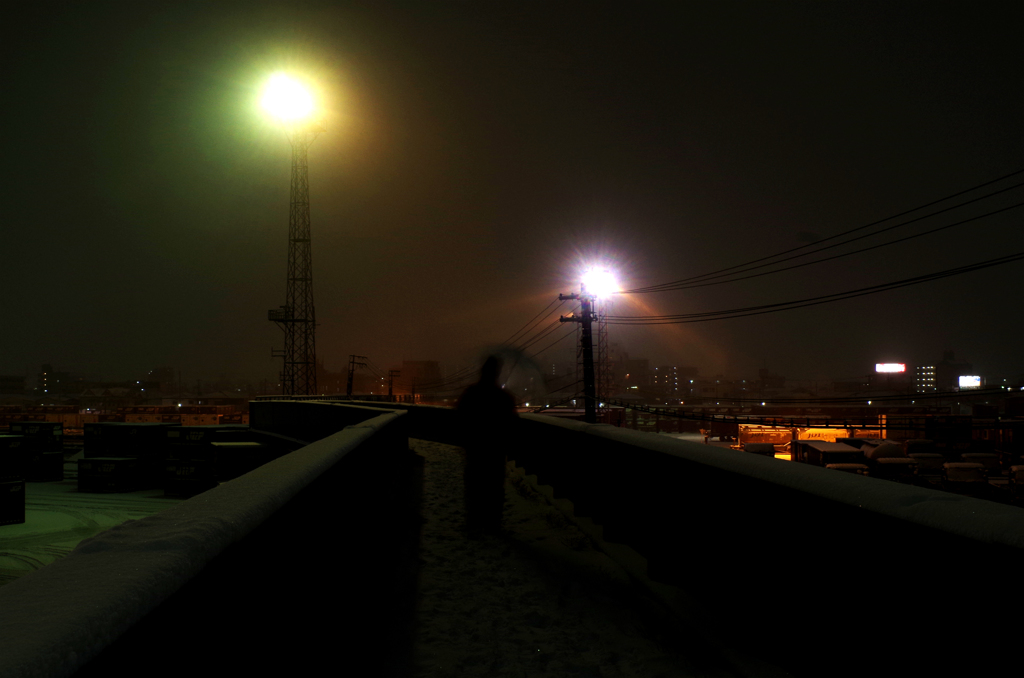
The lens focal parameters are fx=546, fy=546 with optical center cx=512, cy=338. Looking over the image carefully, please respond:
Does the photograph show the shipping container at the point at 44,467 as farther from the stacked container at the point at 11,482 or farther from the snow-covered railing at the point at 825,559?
the snow-covered railing at the point at 825,559

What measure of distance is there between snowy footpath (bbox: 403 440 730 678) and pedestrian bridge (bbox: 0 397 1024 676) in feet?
0.55

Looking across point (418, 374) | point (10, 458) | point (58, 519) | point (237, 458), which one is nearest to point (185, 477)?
point (58, 519)

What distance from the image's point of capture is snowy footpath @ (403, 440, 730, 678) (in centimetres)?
339

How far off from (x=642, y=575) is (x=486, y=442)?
2534 mm

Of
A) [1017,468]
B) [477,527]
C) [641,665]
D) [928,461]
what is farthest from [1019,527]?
[928,461]

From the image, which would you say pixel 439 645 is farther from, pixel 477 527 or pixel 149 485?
pixel 149 485

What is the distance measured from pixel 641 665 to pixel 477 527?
3525mm

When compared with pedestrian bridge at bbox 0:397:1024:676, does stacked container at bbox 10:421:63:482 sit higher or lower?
lower

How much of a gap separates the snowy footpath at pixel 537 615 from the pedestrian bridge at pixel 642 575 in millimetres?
169

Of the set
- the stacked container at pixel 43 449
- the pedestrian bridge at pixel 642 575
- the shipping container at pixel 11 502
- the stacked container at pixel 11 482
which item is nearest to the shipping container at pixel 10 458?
the stacked container at pixel 11 482

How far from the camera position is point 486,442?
672 centimetres

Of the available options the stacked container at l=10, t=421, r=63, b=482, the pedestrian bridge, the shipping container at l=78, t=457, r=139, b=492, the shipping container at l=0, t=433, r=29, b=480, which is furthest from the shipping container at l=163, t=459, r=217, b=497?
the pedestrian bridge

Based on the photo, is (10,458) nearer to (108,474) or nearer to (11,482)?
(11,482)

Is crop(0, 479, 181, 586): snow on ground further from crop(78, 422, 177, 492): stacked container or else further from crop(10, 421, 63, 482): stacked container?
crop(10, 421, 63, 482): stacked container
